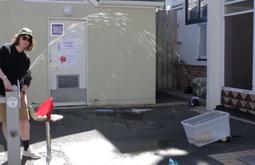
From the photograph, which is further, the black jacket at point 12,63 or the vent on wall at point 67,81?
the vent on wall at point 67,81

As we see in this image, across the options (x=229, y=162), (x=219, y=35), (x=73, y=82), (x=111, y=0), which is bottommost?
(x=229, y=162)

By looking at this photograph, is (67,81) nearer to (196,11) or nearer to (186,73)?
(186,73)

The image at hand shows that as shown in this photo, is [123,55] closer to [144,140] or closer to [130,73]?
[130,73]

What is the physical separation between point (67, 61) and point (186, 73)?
4735mm

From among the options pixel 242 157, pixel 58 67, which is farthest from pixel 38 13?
pixel 242 157

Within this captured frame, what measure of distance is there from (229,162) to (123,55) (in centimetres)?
622

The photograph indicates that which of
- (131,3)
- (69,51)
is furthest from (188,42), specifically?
(69,51)

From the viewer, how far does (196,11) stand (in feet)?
47.8

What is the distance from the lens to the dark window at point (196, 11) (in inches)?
551

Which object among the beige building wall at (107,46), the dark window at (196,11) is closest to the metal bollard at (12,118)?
the beige building wall at (107,46)

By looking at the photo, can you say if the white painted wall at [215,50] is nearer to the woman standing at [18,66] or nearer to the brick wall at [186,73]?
the brick wall at [186,73]

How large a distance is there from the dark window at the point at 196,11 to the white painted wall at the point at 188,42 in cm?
20

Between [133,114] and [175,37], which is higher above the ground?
[175,37]

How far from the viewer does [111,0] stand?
457 inches
